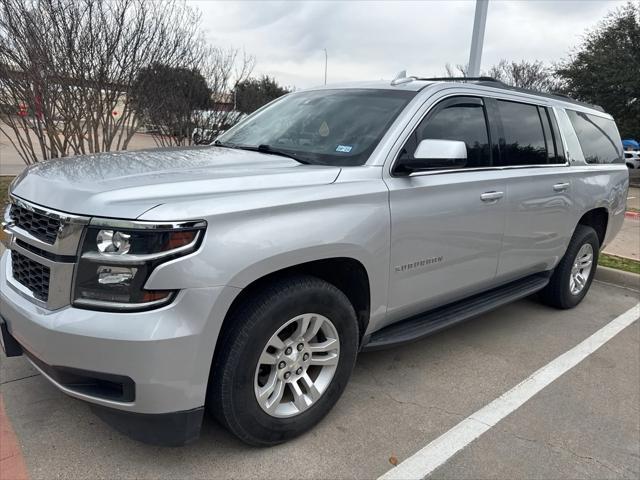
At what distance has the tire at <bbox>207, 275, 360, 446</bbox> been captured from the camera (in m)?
2.27

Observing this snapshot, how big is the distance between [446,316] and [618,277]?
3.61 m

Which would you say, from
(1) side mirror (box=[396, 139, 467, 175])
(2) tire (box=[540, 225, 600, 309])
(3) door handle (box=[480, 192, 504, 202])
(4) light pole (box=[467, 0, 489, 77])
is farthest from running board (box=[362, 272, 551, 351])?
(4) light pole (box=[467, 0, 489, 77])

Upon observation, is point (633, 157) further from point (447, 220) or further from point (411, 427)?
point (411, 427)

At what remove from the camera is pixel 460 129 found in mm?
3369

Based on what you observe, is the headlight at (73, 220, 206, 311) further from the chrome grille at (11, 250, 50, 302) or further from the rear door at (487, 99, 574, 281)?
the rear door at (487, 99, 574, 281)

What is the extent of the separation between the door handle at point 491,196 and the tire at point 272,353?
1.29m

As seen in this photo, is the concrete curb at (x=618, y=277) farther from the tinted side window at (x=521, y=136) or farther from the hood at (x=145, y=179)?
the hood at (x=145, y=179)

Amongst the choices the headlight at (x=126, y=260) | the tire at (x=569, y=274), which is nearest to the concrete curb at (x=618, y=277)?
the tire at (x=569, y=274)

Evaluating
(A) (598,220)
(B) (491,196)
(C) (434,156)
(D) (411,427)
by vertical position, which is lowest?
(D) (411,427)

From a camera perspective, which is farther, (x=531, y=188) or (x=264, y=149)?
(x=531, y=188)

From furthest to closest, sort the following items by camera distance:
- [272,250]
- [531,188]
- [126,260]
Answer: [531,188] < [272,250] < [126,260]

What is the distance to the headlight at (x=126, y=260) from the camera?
200 cm

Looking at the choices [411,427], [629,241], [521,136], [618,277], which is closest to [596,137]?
[521,136]

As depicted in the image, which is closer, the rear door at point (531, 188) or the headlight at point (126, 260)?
the headlight at point (126, 260)
